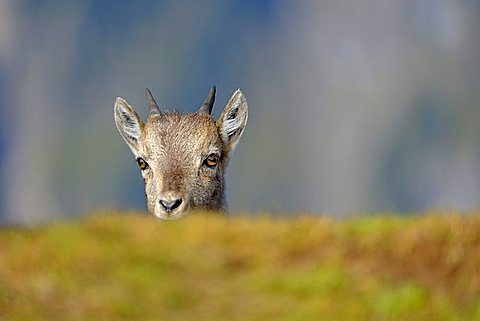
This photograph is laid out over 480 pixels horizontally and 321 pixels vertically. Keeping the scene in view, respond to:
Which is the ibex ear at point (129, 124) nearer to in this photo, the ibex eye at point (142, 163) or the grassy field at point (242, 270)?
the ibex eye at point (142, 163)

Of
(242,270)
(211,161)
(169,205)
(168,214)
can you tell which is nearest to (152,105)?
(211,161)

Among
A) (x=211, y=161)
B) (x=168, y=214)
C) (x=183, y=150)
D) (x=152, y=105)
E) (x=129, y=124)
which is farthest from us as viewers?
(x=152, y=105)

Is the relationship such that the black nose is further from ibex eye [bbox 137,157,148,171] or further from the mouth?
ibex eye [bbox 137,157,148,171]

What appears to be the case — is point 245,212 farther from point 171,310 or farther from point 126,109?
point 126,109

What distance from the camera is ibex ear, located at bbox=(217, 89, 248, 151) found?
20.4m

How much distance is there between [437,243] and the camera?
11.4 meters

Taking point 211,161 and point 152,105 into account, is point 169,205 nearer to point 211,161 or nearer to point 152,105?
point 211,161

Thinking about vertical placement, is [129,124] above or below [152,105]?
below

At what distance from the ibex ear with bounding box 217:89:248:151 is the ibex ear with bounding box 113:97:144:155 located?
1802mm

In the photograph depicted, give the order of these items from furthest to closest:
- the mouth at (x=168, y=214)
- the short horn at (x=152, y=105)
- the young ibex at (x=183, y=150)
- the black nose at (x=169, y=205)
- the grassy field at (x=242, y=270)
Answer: the short horn at (x=152, y=105) < the young ibex at (x=183, y=150) < the black nose at (x=169, y=205) < the mouth at (x=168, y=214) < the grassy field at (x=242, y=270)

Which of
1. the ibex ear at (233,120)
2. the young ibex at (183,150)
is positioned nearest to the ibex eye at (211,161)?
the young ibex at (183,150)

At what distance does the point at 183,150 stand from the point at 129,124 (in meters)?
2.20

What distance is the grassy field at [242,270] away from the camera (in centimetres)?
1009

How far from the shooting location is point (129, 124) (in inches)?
811
